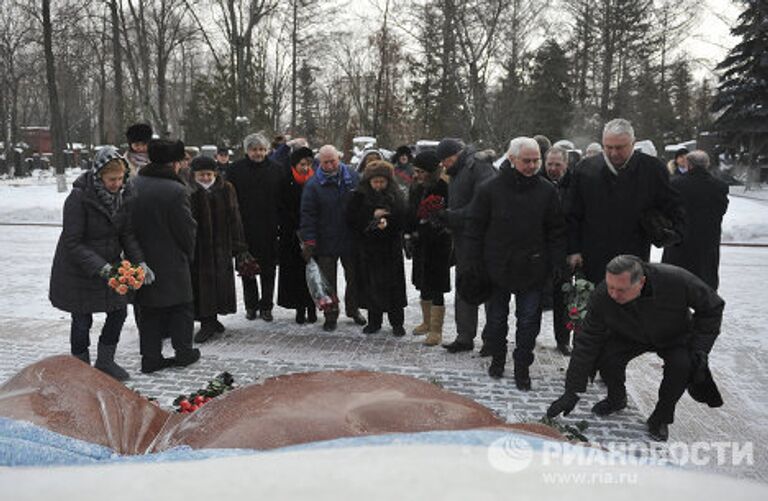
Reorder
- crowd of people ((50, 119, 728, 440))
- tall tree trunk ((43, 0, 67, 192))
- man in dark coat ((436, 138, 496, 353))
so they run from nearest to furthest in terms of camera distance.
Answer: crowd of people ((50, 119, 728, 440))
man in dark coat ((436, 138, 496, 353))
tall tree trunk ((43, 0, 67, 192))

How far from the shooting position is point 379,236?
6113 millimetres

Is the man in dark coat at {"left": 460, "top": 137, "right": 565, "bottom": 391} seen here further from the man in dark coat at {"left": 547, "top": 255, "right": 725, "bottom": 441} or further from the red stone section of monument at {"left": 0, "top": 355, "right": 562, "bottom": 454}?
the red stone section of monument at {"left": 0, "top": 355, "right": 562, "bottom": 454}

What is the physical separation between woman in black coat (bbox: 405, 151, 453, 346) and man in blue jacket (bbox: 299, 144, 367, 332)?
660 mm

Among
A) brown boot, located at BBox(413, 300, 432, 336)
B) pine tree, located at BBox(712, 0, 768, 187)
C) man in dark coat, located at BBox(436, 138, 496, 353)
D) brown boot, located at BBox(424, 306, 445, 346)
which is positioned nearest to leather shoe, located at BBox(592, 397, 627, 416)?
man in dark coat, located at BBox(436, 138, 496, 353)

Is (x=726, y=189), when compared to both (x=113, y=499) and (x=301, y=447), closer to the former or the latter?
(x=301, y=447)

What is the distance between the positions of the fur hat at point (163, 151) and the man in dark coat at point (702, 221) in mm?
4476

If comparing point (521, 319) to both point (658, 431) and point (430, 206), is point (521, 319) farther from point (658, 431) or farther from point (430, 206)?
point (430, 206)

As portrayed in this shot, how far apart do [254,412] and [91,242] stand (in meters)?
3.26

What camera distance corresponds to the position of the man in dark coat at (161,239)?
16.8 ft

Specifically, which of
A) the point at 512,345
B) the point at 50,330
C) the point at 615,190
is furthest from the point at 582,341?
the point at 50,330

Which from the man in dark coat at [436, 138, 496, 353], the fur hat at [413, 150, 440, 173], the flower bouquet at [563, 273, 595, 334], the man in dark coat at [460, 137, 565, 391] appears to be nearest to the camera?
the flower bouquet at [563, 273, 595, 334]

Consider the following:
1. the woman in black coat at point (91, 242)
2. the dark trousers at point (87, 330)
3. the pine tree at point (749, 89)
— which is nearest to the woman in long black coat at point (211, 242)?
the dark trousers at point (87, 330)

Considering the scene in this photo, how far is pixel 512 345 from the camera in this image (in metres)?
6.05

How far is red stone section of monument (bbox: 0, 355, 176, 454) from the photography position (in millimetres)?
1958
